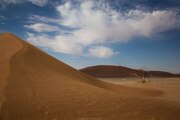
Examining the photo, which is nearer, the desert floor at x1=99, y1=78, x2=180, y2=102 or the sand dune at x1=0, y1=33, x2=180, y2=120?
the sand dune at x1=0, y1=33, x2=180, y2=120

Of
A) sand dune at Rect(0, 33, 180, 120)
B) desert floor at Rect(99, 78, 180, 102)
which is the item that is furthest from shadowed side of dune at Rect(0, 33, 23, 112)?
desert floor at Rect(99, 78, 180, 102)

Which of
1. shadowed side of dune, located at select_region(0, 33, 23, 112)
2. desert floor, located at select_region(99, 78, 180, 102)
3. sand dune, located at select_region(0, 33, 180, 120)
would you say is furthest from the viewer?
desert floor, located at select_region(99, 78, 180, 102)

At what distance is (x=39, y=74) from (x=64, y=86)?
1884 mm

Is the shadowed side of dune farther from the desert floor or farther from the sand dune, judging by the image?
the desert floor

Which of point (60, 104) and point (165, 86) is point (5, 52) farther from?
point (165, 86)

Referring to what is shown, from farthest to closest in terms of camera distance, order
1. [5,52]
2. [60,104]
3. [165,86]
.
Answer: [165,86] → [5,52] → [60,104]

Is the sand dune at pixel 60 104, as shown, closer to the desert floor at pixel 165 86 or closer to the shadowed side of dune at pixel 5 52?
the shadowed side of dune at pixel 5 52

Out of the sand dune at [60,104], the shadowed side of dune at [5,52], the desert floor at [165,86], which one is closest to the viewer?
the sand dune at [60,104]

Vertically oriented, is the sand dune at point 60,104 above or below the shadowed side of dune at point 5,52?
below

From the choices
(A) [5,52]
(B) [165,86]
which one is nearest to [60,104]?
(A) [5,52]

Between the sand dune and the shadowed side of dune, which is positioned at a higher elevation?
the shadowed side of dune

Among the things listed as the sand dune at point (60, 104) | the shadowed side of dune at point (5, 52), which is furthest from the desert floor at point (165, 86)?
the shadowed side of dune at point (5, 52)

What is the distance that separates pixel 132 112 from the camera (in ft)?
19.6

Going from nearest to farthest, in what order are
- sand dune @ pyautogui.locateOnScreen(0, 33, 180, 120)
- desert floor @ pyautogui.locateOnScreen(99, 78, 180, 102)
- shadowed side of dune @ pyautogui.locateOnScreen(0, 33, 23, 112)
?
sand dune @ pyautogui.locateOnScreen(0, 33, 180, 120) → shadowed side of dune @ pyautogui.locateOnScreen(0, 33, 23, 112) → desert floor @ pyautogui.locateOnScreen(99, 78, 180, 102)
